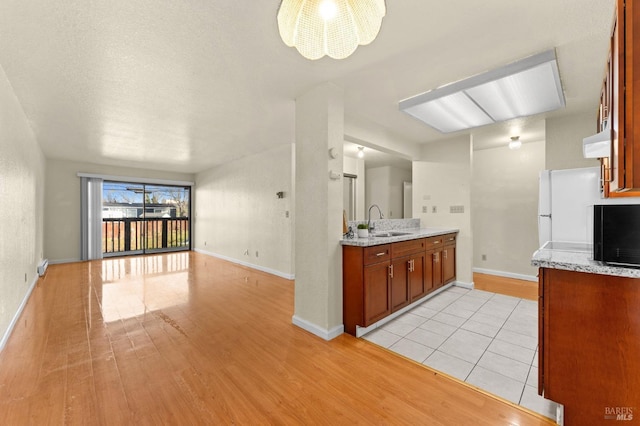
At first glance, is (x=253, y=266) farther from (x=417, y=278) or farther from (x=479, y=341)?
(x=479, y=341)

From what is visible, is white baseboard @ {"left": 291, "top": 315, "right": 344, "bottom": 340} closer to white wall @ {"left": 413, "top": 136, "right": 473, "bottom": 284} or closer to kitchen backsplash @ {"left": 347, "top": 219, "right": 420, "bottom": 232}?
kitchen backsplash @ {"left": 347, "top": 219, "right": 420, "bottom": 232}

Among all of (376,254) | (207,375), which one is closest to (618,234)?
(376,254)

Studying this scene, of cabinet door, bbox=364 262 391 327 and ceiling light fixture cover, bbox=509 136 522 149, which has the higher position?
ceiling light fixture cover, bbox=509 136 522 149

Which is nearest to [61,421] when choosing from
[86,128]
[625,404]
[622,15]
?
[625,404]

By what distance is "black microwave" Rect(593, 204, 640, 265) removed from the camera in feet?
4.47

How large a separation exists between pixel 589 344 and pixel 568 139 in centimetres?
303

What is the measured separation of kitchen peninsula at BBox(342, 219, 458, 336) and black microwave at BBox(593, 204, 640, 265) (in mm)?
1554

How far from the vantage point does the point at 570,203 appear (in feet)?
8.50

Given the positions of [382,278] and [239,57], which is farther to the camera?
[382,278]

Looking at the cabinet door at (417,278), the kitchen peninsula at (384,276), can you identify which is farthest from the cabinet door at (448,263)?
the cabinet door at (417,278)

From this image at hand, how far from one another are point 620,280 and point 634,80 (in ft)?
3.17

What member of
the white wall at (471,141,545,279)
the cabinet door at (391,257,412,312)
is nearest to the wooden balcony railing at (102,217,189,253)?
the cabinet door at (391,257,412,312)

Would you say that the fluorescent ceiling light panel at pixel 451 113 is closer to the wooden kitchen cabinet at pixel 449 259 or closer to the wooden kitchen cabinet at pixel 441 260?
the wooden kitchen cabinet at pixel 441 260

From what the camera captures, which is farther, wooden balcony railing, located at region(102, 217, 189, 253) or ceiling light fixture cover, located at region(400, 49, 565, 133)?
wooden balcony railing, located at region(102, 217, 189, 253)
